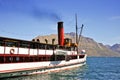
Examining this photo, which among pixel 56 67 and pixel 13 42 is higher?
pixel 13 42

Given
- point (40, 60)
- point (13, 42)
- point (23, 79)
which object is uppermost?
point (13, 42)

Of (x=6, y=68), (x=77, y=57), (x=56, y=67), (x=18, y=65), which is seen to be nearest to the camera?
(x=6, y=68)

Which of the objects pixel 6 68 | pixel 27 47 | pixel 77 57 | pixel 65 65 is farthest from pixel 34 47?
pixel 77 57

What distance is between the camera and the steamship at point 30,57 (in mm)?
30469

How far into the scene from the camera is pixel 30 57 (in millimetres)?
35438

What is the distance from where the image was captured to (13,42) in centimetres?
3212

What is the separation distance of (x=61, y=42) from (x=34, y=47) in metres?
15.4

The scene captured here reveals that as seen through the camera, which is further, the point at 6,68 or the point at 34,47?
the point at 34,47

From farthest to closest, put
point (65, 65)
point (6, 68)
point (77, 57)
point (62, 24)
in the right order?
point (77, 57) → point (62, 24) → point (65, 65) → point (6, 68)

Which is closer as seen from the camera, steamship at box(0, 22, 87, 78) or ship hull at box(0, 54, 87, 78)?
ship hull at box(0, 54, 87, 78)

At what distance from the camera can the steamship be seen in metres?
30.5

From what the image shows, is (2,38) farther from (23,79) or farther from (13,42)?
(23,79)

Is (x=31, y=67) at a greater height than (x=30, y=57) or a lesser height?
lesser

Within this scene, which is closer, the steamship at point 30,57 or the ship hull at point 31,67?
the ship hull at point 31,67
